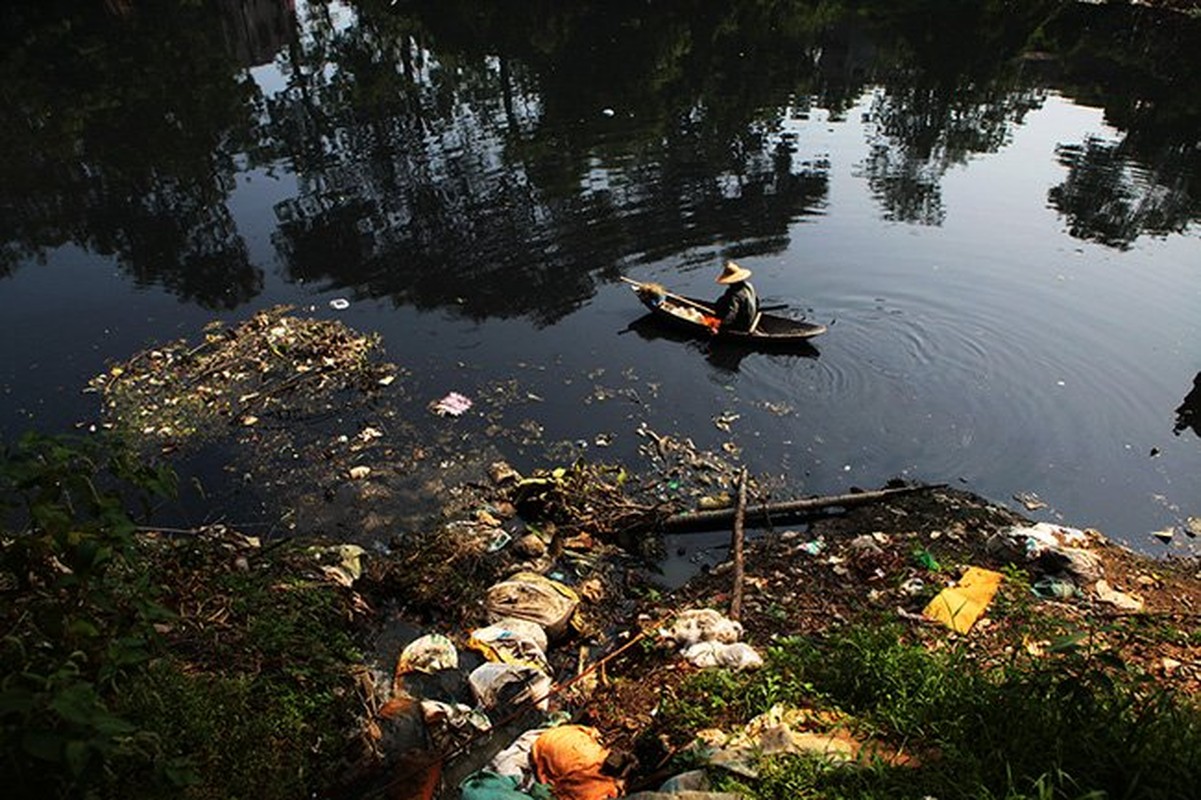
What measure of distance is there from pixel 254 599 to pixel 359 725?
1.23 meters

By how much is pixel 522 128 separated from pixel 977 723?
14976 millimetres

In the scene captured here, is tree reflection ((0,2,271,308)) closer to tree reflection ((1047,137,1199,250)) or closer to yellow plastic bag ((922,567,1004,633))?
yellow plastic bag ((922,567,1004,633))

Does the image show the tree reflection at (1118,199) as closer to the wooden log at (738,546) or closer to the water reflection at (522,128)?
the water reflection at (522,128)

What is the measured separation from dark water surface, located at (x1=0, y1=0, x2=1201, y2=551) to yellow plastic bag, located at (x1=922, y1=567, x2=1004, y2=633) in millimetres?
1999

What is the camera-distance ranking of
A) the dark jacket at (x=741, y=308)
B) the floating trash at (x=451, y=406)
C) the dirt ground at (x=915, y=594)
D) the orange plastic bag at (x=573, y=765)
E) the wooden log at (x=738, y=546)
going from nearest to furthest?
the orange plastic bag at (x=573, y=765), the dirt ground at (x=915, y=594), the wooden log at (x=738, y=546), the floating trash at (x=451, y=406), the dark jacket at (x=741, y=308)

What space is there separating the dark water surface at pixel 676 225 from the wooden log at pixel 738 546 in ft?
2.57

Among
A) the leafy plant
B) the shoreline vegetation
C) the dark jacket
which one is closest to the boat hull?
the dark jacket

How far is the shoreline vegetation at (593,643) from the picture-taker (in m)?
2.80

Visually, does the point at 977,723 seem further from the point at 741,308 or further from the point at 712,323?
the point at 712,323

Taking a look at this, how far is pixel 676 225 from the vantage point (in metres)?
12.1

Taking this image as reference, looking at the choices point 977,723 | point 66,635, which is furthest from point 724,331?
point 66,635

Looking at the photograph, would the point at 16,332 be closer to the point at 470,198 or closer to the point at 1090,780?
the point at 470,198

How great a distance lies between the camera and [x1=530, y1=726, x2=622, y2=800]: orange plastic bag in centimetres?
366

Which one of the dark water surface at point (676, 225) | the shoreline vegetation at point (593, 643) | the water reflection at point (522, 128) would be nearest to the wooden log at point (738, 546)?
the shoreline vegetation at point (593, 643)
